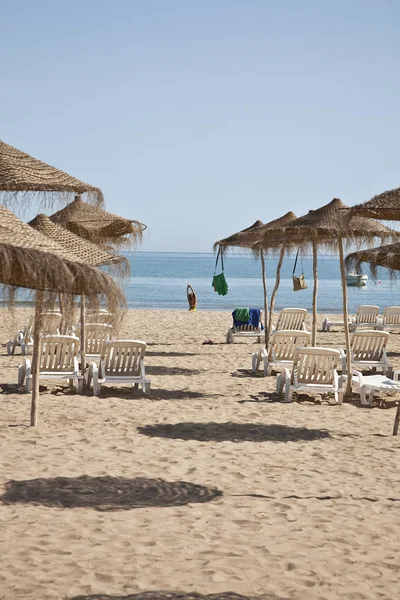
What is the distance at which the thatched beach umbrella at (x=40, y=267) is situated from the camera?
391 cm

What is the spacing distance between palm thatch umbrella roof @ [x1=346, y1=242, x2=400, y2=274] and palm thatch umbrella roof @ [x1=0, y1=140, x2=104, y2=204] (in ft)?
10.3

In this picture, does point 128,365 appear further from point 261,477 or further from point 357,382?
point 261,477

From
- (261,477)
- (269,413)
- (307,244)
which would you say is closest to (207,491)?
(261,477)

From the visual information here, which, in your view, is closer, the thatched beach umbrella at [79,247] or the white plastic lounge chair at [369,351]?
the thatched beach umbrella at [79,247]

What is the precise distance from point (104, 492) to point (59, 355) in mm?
4499

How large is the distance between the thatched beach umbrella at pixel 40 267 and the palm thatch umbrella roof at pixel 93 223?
23.7 feet

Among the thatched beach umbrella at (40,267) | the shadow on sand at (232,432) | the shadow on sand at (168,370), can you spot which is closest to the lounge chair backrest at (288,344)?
the shadow on sand at (168,370)

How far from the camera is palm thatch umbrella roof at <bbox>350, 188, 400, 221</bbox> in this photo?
21.7ft

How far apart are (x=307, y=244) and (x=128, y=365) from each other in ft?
17.9

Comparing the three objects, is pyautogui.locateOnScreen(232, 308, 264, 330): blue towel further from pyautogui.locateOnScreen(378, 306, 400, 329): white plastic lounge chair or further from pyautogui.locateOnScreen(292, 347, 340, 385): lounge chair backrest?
pyautogui.locateOnScreen(292, 347, 340, 385): lounge chair backrest

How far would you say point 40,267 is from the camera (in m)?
4.03

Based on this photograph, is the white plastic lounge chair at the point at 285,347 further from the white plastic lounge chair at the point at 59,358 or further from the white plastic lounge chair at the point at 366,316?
the white plastic lounge chair at the point at 366,316

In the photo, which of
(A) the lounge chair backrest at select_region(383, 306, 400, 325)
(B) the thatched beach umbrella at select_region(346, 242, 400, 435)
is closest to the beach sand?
(B) the thatched beach umbrella at select_region(346, 242, 400, 435)

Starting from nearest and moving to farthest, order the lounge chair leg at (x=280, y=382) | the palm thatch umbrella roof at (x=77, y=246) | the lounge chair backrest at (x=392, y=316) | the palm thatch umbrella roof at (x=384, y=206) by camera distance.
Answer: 1. the palm thatch umbrella roof at (x=384, y=206)
2. the palm thatch umbrella roof at (x=77, y=246)
3. the lounge chair leg at (x=280, y=382)
4. the lounge chair backrest at (x=392, y=316)
